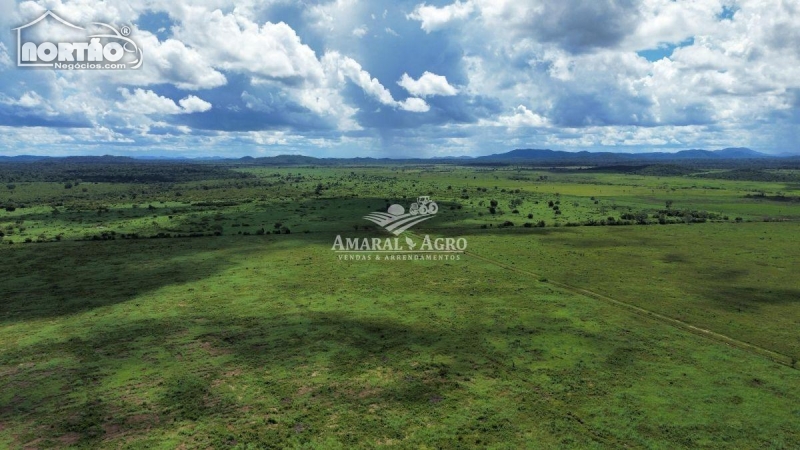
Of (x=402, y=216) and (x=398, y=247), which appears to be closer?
(x=398, y=247)

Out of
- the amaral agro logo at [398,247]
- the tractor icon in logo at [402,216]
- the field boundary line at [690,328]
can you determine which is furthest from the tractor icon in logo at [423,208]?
the field boundary line at [690,328]

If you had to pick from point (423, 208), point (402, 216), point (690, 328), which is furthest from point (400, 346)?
point (423, 208)

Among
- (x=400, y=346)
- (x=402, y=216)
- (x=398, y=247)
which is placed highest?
(x=402, y=216)

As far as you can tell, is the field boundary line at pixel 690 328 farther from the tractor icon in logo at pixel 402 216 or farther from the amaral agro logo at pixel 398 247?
the tractor icon in logo at pixel 402 216

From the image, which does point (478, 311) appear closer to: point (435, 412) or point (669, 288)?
point (435, 412)

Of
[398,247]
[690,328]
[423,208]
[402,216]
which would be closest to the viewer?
[690,328]

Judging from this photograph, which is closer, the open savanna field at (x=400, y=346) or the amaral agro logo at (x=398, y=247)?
the open savanna field at (x=400, y=346)

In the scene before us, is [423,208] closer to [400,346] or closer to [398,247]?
[398,247]
